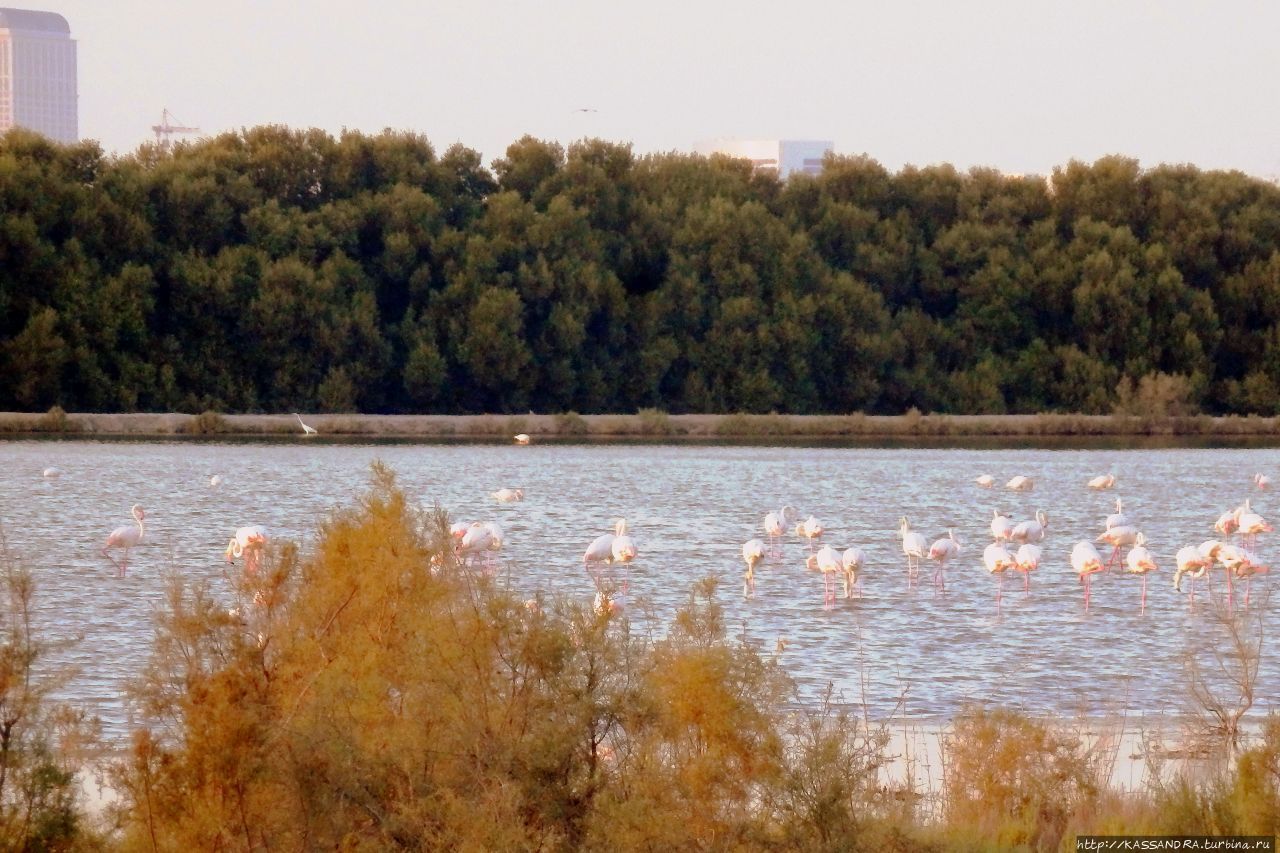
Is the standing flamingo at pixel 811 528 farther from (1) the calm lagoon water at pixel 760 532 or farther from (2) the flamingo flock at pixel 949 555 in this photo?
(1) the calm lagoon water at pixel 760 532

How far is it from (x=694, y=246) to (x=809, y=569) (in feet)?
112

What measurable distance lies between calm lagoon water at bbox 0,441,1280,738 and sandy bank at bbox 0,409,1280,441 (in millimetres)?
2970

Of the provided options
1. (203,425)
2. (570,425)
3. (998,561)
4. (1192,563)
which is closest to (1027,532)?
(998,561)

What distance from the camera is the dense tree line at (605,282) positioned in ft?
148

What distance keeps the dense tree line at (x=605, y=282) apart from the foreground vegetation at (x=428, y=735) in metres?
39.4

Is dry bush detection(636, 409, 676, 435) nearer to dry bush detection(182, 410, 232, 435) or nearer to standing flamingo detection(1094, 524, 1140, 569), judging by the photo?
dry bush detection(182, 410, 232, 435)

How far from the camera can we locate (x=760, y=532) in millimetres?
21953

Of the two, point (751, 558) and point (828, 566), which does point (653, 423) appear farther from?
point (828, 566)

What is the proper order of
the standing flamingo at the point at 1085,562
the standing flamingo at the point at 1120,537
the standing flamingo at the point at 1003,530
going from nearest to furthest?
1. the standing flamingo at the point at 1085,562
2. the standing flamingo at the point at 1120,537
3. the standing flamingo at the point at 1003,530

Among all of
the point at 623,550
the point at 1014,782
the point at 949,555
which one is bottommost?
the point at 949,555

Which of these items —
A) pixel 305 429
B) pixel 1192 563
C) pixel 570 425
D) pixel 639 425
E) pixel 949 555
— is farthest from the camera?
pixel 570 425

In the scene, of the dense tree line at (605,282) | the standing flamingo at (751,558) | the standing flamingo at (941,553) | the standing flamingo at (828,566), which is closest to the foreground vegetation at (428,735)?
the standing flamingo at (828,566)

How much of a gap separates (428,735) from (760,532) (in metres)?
17.4

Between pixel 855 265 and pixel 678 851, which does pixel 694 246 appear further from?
pixel 678 851
